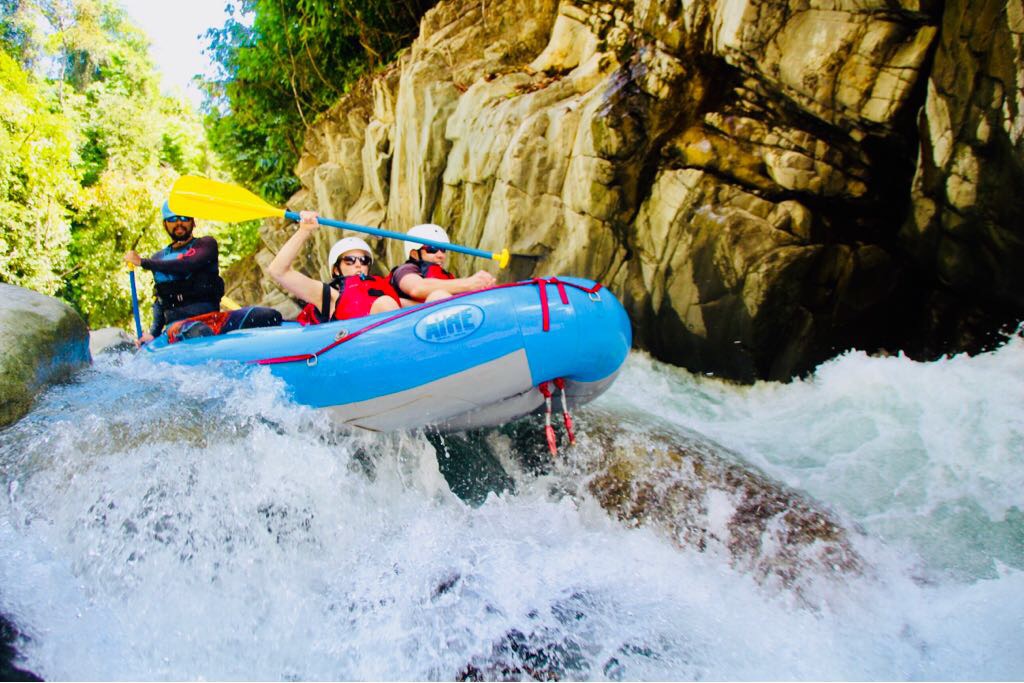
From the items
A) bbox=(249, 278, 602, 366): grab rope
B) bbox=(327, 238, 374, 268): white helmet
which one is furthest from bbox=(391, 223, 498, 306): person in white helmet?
bbox=(249, 278, 602, 366): grab rope

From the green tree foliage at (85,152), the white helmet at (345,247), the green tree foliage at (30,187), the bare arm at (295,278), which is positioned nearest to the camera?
the bare arm at (295,278)

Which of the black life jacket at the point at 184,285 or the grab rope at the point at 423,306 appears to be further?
the black life jacket at the point at 184,285

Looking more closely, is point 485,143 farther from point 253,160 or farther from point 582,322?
point 253,160

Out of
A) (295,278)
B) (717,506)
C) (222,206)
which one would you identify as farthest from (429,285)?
(717,506)

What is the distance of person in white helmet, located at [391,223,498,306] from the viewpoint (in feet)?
11.7

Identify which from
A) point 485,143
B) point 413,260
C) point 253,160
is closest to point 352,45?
point 253,160

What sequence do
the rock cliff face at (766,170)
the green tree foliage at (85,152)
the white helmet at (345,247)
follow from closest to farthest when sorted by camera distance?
the rock cliff face at (766,170) → the white helmet at (345,247) → the green tree foliage at (85,152)

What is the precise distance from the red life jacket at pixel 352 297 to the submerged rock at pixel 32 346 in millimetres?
1308

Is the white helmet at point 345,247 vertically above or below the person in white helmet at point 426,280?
above

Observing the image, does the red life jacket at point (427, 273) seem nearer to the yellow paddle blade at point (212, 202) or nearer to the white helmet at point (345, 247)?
the white helmet at point (345, 247)

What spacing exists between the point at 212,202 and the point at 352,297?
141 centimetres

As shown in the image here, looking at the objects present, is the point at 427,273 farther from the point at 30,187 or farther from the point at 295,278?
the point at 30,187

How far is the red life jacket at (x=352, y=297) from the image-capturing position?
3.58 metres

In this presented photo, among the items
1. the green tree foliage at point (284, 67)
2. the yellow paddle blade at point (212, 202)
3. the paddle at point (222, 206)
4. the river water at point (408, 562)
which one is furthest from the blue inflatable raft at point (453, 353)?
the green tree foliage at point (284, 67)
